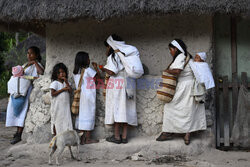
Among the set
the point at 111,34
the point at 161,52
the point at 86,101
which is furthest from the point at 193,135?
the point at 111,34

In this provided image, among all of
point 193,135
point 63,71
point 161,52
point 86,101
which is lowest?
point 193,135

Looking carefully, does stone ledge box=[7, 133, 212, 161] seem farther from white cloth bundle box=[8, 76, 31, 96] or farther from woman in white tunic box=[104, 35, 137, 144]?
white cloth bundle box=[8, 76, 31, 96]

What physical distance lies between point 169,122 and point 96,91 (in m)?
1.15

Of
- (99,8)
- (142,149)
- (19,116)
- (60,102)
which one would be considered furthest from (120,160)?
(99,8)

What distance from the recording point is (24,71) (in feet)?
17.0

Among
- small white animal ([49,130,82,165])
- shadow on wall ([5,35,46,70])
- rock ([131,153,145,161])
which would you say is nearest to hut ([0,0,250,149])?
rock ([131,153,145,161])

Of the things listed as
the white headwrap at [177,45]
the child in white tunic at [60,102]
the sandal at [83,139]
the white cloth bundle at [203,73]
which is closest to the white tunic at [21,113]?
the child in white tunic at [60,102]

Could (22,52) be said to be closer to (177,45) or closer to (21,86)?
(21,86)

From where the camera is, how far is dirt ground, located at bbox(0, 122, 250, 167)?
415cm

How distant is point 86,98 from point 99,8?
126 centimetres

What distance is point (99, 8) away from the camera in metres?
4.49

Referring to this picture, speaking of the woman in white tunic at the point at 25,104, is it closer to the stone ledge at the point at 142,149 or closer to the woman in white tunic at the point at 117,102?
the stone ledge at the point at 142,149

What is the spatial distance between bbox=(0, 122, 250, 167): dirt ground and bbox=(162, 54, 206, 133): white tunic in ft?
1.29

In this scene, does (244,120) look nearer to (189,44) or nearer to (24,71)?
(189,44)
